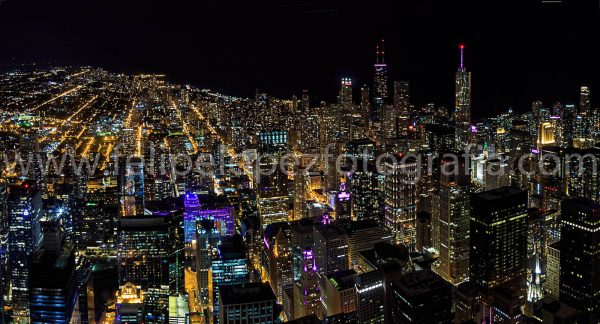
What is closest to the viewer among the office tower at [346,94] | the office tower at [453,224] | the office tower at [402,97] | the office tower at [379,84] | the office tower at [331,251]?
the office tower at [331,251]

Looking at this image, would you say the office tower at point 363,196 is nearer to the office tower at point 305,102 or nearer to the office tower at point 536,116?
the office tower at point 305,102

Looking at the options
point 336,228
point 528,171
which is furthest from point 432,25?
point 528,171

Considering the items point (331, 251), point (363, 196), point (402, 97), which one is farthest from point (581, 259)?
point (402, 97)

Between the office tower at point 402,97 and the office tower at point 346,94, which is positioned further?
the office tower at point 346,94

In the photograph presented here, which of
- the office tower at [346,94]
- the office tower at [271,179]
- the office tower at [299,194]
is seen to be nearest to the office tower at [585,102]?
the office tower at [346,94]

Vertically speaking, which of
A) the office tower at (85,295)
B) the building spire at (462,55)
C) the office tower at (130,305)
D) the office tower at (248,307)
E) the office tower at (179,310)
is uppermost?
the building spire at (462,55)

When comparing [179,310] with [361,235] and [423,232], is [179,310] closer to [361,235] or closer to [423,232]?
[361,235]

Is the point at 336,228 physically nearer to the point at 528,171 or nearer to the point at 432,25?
the point at 432,25
